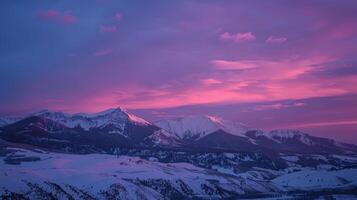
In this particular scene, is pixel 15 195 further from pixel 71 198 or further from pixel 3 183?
pixel 71 198

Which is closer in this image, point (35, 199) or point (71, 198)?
point (35, 199)

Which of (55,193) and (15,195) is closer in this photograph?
(15,195)

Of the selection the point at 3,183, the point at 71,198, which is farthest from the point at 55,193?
the point at 3,183

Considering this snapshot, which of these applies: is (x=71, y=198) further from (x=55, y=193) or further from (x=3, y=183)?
(x=3, y=183)

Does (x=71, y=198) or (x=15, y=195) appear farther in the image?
(x=71, y=198)

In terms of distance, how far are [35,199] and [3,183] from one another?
15.3m

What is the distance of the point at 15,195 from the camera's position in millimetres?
179625

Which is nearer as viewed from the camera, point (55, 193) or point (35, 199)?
point (35, 199)

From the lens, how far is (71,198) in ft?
656

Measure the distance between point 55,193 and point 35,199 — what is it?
52.4 feet

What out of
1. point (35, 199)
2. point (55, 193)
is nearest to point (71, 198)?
point (55, 193)

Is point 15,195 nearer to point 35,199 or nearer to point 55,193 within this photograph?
point 35,199

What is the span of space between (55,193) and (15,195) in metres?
21.7

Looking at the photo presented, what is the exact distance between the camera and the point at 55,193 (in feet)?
654
